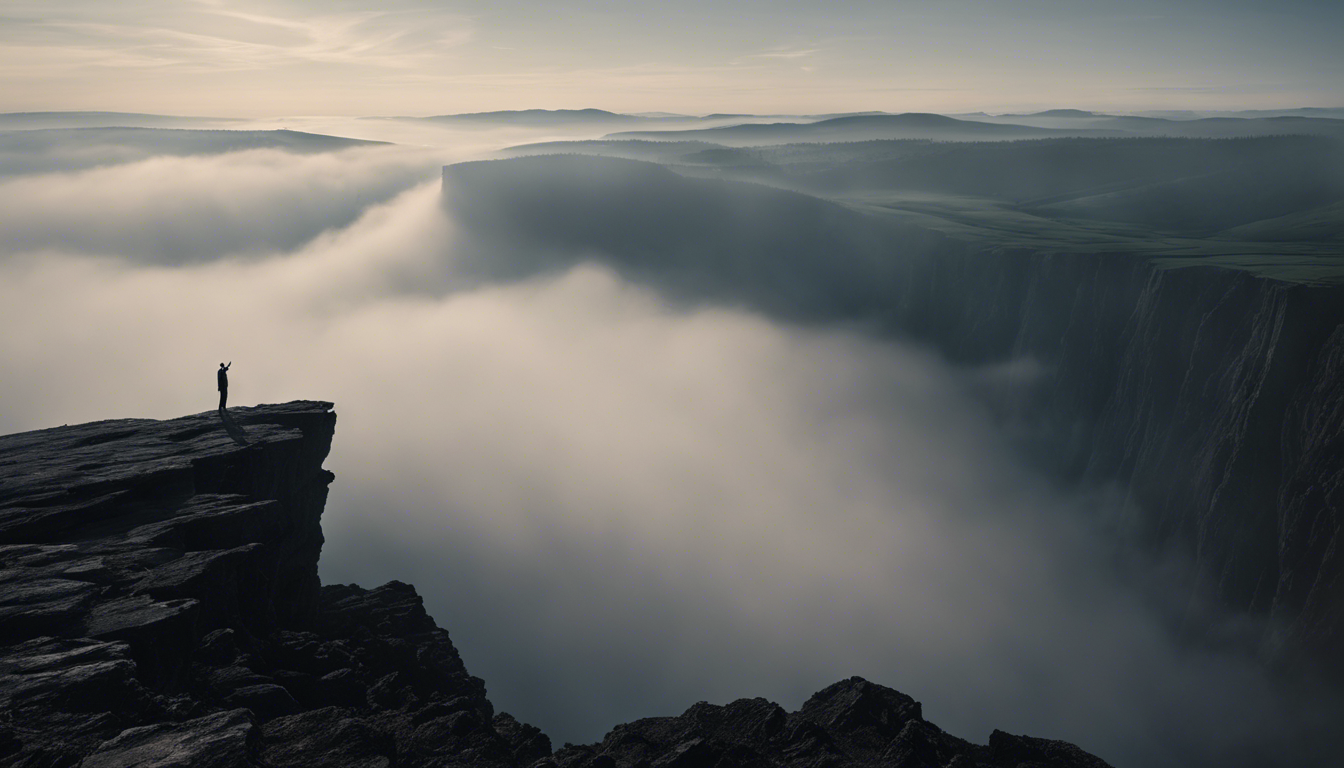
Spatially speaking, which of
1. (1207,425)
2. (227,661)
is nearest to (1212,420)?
(1207,425)

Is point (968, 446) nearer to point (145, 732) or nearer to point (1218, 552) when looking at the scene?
point (1218, 552)

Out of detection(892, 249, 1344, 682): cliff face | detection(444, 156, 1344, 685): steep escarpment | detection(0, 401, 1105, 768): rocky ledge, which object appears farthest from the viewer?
detection(444, 156, 1344, 685): steep escarpment

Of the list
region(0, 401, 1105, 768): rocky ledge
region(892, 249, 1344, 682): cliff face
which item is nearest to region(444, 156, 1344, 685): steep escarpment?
A: region(892, 249, 1344, 682): cliff face

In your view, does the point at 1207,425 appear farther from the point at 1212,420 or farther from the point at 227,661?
the point at 227,661

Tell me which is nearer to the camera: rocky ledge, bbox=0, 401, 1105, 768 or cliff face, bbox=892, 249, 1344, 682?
rocky ledge, bbox=0, 401, 1105, 768

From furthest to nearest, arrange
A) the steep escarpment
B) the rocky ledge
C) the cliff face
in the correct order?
the steep escarpment < the cliff face < the rocky ledge

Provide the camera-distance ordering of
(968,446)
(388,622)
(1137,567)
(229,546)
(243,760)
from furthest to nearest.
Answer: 1. (968,446)
2. (1137,567)
3. (388,622)
4. (229,546)
5. (243,760)

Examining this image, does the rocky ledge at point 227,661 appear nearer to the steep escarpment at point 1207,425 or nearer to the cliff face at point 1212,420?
the cliff face at point 1212,420

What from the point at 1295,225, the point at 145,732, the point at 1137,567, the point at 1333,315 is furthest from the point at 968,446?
the point at 145,732

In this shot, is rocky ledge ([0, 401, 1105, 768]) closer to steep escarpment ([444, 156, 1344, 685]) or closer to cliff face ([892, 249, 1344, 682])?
cliff face ([892, 249, 1344, 682])
